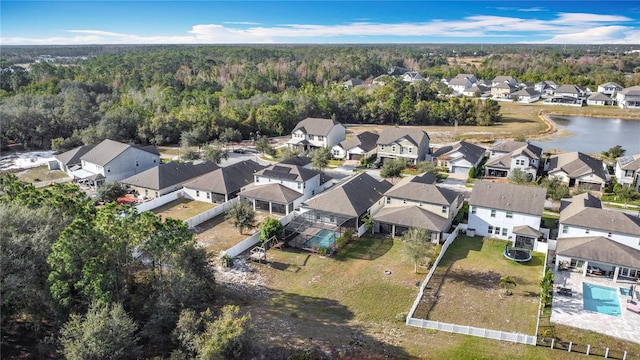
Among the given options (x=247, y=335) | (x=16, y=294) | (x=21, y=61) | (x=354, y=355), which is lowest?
(x=354, y=355)

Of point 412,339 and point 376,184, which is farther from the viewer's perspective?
point 376,184

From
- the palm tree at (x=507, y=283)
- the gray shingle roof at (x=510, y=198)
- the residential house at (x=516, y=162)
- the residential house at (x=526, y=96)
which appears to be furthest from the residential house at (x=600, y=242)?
the residential house at (x=526, y=96)

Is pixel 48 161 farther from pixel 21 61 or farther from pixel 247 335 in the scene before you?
pixel 21 61

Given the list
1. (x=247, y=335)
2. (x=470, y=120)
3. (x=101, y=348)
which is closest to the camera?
(x=101, y=348)

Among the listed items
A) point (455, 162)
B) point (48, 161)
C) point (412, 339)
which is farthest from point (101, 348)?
point (48, 161)

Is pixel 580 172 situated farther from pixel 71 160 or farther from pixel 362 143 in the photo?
pixel 71 160

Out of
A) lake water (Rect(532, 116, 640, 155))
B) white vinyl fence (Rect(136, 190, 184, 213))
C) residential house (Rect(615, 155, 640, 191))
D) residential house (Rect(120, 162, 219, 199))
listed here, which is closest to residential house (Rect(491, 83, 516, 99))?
lake water (Rect(532, 116, 640, 155))

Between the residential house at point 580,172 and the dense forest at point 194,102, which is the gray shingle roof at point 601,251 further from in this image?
the dense forest at point 194,102
